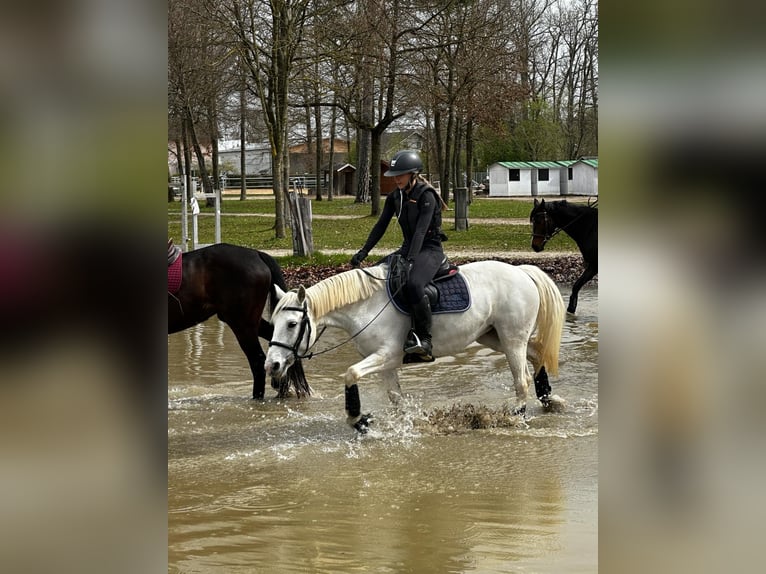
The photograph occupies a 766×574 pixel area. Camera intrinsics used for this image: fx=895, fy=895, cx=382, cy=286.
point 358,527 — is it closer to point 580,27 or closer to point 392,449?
point 392,449

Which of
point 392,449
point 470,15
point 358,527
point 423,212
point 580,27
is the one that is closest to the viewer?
point 358,527

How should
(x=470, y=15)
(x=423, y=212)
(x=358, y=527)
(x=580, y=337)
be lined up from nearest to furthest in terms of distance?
(x=358, y=527), (x=423, y=212), (x=580, y=337), (x=470, y=15)

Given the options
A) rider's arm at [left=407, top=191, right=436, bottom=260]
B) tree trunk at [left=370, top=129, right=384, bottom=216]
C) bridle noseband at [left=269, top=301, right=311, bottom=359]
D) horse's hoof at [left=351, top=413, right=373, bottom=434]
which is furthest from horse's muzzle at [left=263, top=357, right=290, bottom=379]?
tree trunk at [left=370, top=129, right=384, bottom=216]

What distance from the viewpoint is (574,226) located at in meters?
13.4

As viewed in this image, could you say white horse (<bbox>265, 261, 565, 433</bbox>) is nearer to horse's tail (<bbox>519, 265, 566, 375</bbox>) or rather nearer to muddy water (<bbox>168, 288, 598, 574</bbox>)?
horse's tail (<bbox>519, 265, 566, 375</bbox>)

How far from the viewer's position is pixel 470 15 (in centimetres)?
2873

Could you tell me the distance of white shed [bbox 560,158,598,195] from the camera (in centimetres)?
5538

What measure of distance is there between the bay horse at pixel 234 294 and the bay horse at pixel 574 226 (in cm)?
562

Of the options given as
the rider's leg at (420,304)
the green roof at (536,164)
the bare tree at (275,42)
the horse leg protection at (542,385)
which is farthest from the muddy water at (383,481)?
the green roof at (536,164)

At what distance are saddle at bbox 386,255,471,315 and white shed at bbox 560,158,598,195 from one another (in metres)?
48.7

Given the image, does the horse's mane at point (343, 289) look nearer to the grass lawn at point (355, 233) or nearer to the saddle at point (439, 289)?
the saddle at point (439, 289)

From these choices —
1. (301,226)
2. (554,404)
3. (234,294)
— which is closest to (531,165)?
(301,226)
